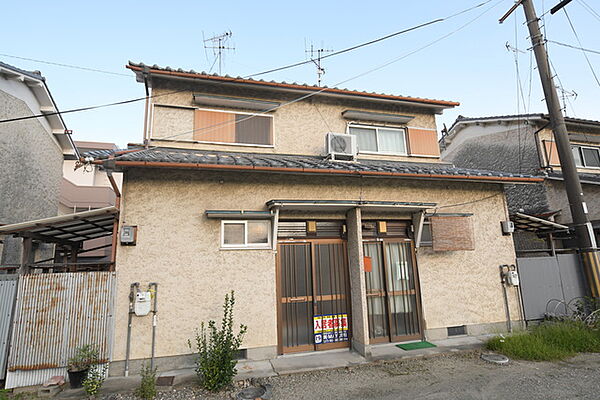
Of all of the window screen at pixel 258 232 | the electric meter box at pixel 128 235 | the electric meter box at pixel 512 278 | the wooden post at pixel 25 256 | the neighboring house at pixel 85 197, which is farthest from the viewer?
the neighboring house at pixel 85 197

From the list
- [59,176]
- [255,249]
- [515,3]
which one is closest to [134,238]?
[255,249]

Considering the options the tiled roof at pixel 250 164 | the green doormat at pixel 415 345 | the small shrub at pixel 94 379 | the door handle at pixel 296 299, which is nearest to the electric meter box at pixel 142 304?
the small shrub at pixel 94 379

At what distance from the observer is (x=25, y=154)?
368 inches

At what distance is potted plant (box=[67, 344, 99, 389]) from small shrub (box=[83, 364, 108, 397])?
→ 76 millimetres

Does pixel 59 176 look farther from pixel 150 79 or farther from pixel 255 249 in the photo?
pixel 255 249

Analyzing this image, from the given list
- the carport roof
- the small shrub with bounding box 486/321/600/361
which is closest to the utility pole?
the small shrub with bounding box 486/321/600/361

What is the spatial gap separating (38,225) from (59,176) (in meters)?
8.84

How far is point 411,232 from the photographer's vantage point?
6992 mm

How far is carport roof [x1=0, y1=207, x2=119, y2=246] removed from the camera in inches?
207

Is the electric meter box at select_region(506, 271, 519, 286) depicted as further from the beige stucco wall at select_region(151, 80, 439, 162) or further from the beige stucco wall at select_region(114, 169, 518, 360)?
A: the beige stucco wall at select_region(151, 80, 439, 162)

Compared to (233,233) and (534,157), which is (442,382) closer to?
(233,233)

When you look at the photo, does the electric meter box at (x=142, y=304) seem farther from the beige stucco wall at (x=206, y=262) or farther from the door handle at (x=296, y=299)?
the door handle at (x=296, y=299)

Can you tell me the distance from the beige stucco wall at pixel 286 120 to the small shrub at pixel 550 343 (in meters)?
4.98

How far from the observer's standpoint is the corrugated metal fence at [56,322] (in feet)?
15.3
